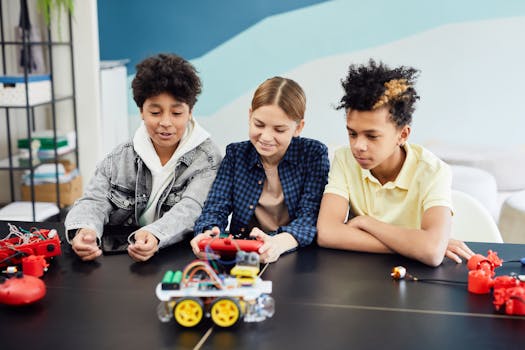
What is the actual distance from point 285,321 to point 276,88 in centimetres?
89

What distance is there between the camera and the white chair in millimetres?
2143

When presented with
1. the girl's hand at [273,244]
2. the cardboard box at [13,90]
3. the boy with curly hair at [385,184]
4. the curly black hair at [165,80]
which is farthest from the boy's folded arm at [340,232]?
the cardboard box at [13,90]

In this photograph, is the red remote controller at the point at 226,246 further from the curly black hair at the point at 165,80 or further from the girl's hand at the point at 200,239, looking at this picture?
the curly black hair at the point at 165,80

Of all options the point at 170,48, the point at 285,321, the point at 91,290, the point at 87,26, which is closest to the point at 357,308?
the point at 285,321

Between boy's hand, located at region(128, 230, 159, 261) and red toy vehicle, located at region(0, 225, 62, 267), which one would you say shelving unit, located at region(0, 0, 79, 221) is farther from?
boy's hand, located at region(128, 230, 159, 261)

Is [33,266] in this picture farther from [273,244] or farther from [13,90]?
[13,90]

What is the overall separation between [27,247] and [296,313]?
2.49ft

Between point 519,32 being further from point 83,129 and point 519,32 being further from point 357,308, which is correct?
point 357,308

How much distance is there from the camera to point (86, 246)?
1.73 meters

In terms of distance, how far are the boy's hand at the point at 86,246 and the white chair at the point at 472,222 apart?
116 centimetres

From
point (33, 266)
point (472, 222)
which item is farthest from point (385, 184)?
point (33, 266)

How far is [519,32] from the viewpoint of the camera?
457 cm

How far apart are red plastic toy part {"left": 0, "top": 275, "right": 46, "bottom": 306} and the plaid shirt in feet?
2.36

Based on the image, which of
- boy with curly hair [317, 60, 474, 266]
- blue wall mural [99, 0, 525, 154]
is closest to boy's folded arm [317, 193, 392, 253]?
boy with curly hair [317, 60, 474, 266]
